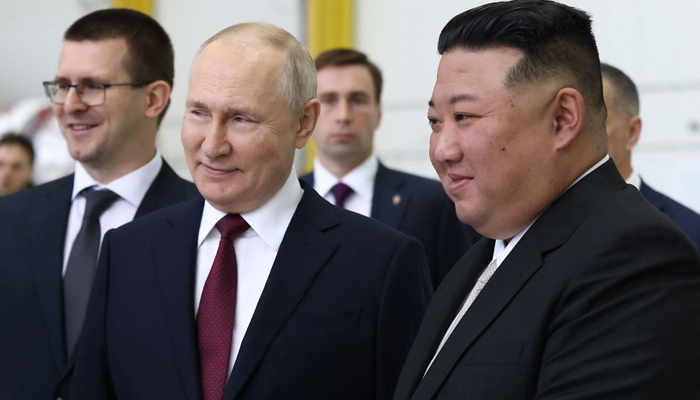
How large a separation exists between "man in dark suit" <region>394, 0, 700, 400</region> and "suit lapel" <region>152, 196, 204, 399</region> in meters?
0.53

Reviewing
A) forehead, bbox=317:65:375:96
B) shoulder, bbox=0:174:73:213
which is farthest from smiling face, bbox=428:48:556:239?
forehead, bbox=317:65:375:96

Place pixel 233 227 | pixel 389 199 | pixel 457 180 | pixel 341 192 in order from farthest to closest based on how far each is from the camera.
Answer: pixel 341 192 < pixel 389 199 < pixel 233 227 < pixel 457 180

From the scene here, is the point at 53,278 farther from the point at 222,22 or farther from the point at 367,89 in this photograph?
the point at 222,22

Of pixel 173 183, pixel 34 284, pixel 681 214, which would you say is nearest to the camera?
pixel 34 284

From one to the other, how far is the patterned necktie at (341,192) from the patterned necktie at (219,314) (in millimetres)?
→ 1718

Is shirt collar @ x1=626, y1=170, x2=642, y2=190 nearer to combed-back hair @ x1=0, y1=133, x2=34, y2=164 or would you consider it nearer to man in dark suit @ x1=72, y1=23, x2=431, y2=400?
man in dark suit @ x1=72, y1=23, x2=431, y2=400

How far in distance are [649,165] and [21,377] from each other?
4.11 metres

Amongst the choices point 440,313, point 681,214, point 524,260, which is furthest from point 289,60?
point 681,214

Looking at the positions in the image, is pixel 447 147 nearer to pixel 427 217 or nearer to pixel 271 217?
pixel 271 217

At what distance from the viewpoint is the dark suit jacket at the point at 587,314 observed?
49.8 inches

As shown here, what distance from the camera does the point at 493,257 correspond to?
179 cm

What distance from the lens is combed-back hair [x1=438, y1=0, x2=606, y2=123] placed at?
1.52 m

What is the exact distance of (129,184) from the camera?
262 centimetres

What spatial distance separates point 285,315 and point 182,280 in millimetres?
279
